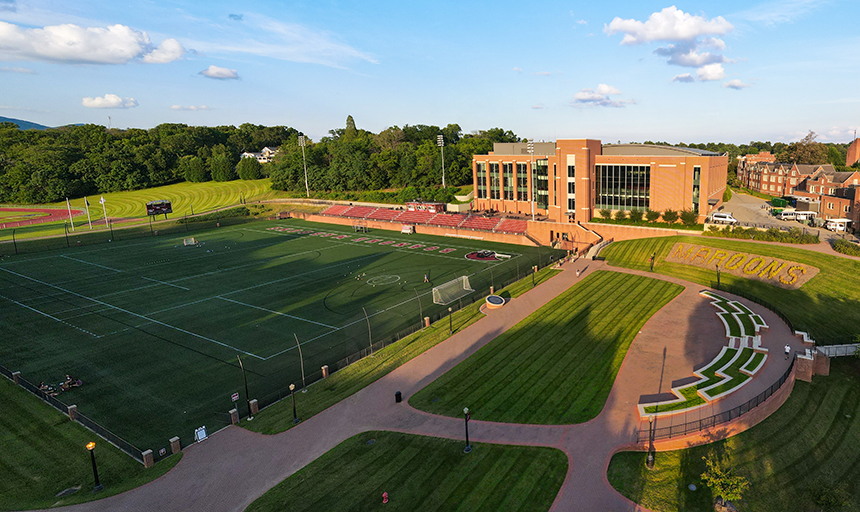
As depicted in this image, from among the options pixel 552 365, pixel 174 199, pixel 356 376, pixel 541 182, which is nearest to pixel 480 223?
pixel 541 182

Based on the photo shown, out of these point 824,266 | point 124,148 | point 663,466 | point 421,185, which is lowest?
point 663,466

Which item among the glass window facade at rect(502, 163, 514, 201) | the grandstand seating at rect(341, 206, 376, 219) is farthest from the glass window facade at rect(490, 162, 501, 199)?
the grandstand seating at rect(341, 206, 376, 219)

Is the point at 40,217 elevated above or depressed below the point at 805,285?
above

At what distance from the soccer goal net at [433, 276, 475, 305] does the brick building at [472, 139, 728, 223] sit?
37.0 metres

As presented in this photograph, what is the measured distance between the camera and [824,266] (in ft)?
167

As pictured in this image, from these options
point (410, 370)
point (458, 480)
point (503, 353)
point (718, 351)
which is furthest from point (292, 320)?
point (718, 351)

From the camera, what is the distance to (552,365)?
36688 millimetres

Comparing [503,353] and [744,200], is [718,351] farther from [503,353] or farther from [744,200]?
[744,200]

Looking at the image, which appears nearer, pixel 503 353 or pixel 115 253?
pixel 503 353

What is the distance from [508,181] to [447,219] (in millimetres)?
15953

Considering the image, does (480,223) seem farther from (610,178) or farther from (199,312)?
(199,312)

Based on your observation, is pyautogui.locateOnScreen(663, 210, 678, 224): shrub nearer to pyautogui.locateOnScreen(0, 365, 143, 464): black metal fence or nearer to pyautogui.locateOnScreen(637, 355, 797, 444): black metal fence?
pyautogui.locateOnScreen(637, 355, 797, 444): black metal fence

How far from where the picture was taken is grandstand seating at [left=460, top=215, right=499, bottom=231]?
9206 centimetres

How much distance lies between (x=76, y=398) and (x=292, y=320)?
19.1 m
